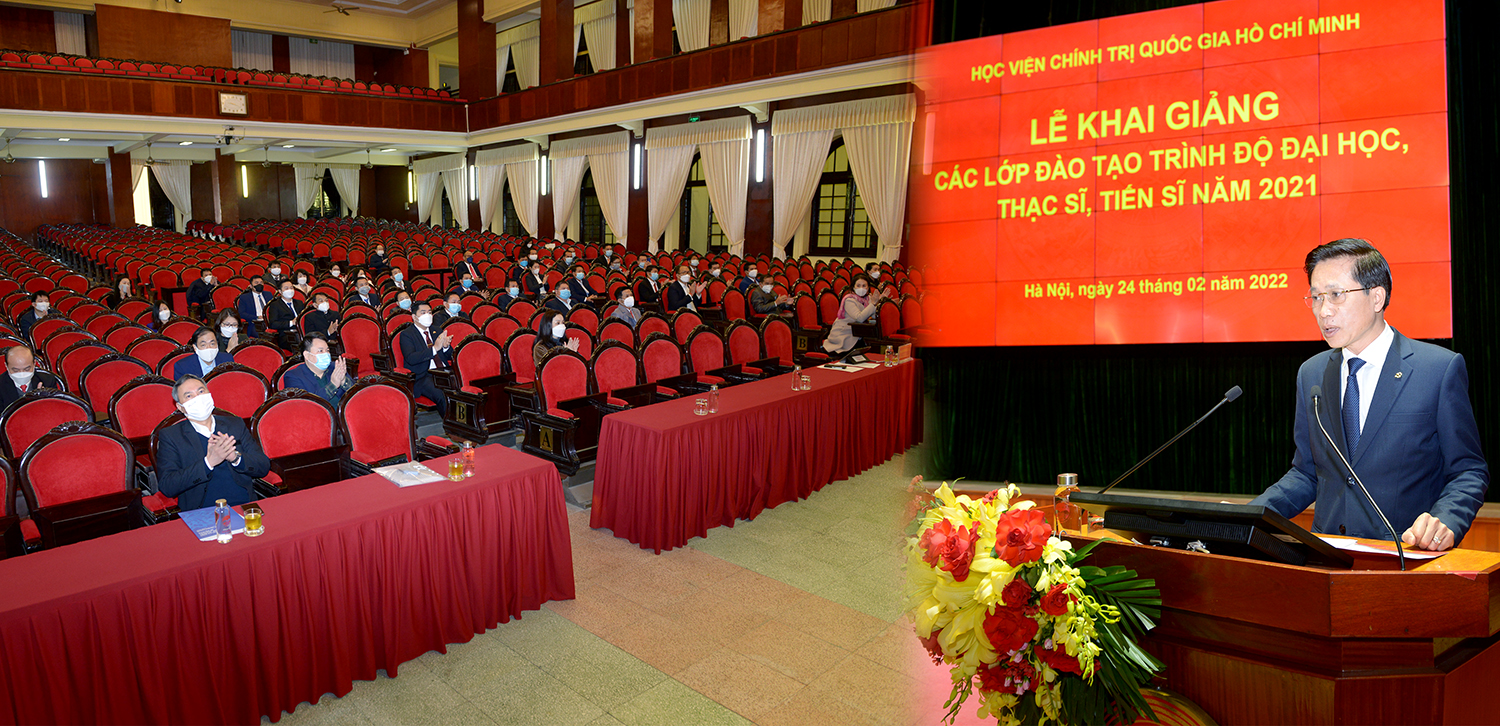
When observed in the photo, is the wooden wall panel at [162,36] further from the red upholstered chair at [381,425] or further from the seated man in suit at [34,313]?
the red upholstered chair at [381,425]

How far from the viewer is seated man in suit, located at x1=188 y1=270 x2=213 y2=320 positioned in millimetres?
9501

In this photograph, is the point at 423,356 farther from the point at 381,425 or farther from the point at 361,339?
the point at 381,425

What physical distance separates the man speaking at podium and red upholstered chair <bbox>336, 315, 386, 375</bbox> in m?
6.80

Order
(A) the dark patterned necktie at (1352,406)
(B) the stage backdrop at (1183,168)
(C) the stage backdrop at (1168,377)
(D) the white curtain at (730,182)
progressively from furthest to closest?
(D) the white curtain at (730,182) → (C) the stage backdrop at (1168,377) → (B) the stage backdrop at (1183,168) → (A) the dark patterned necktie at (1352,406)

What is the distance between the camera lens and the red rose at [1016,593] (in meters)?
Answer: 1.43

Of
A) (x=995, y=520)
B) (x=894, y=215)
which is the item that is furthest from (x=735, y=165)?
(x=995, y=520)

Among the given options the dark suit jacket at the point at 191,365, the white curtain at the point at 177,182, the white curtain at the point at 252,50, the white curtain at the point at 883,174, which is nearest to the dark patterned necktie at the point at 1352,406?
the dark suit jacket at the point at 191,365

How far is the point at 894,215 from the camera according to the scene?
12758 mm

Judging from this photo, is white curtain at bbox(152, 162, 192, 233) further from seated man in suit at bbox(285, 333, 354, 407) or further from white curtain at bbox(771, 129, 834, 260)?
seated man in suit at bbox(285, 333, 354, 407)

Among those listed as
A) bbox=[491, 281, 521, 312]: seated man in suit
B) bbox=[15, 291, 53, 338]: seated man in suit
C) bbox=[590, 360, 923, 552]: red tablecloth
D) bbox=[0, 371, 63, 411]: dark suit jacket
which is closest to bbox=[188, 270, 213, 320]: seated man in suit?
bbox=[15, 291, 53, 338]: seated man in suit

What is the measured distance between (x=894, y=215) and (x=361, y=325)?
8074 millimetres

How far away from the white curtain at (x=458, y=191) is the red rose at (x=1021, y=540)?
2297 centimetres

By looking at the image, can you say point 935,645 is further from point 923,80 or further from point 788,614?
point 923,80

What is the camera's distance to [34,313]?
23.6 feet
